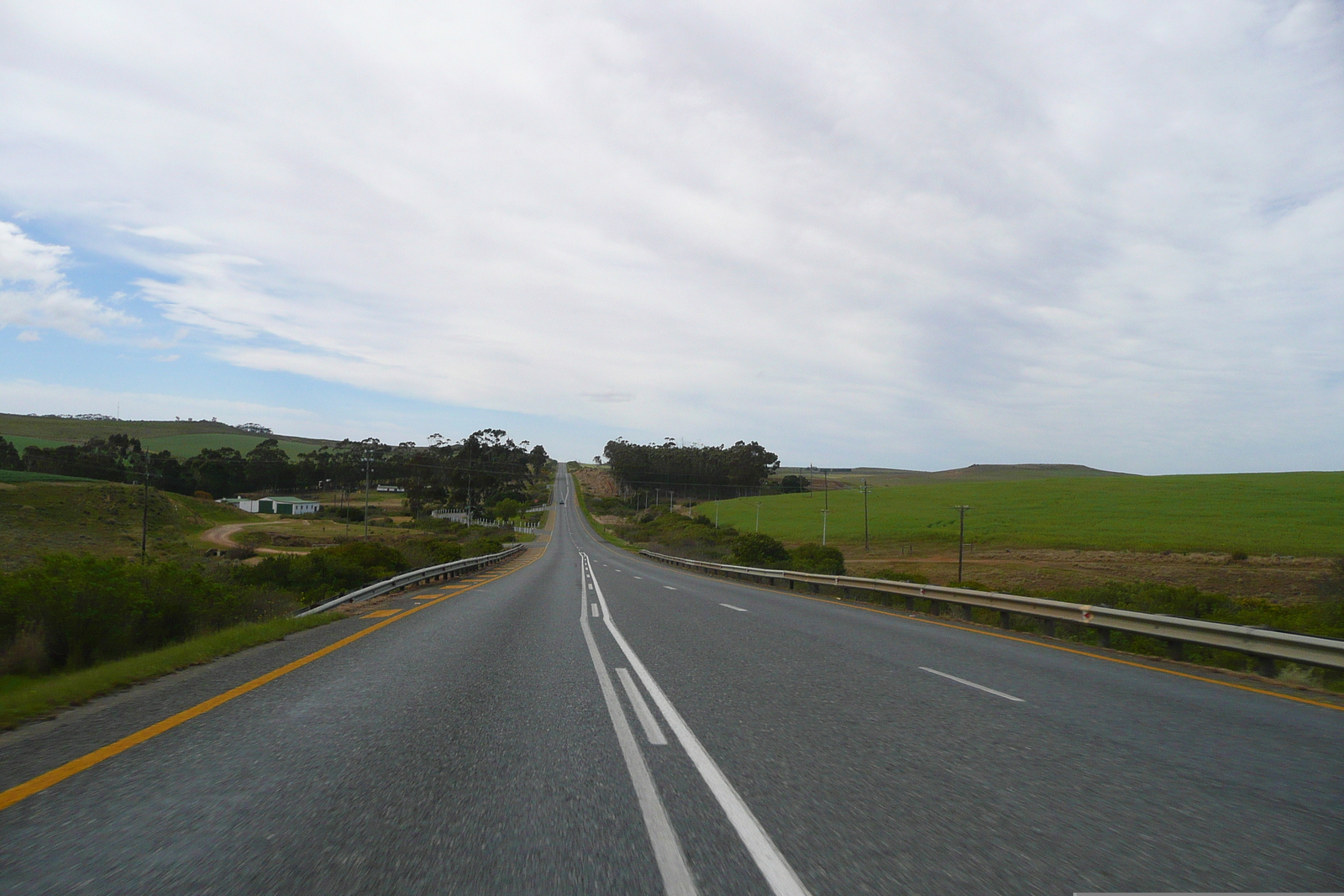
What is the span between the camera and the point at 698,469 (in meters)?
173

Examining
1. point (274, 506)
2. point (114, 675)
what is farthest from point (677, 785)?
point (274, 506)

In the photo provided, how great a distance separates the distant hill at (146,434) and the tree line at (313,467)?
9125mm

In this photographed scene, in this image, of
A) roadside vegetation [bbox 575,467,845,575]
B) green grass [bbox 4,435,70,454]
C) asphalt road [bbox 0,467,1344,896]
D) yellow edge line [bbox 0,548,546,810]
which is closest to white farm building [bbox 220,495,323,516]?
green grass [bbox 4,435,70,454]

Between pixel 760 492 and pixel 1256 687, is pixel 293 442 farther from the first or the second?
pixel 1256 687

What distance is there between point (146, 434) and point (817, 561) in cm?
17970

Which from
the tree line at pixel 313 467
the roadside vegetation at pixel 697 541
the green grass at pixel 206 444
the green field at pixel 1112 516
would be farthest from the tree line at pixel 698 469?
the green grass at pixel 206 444

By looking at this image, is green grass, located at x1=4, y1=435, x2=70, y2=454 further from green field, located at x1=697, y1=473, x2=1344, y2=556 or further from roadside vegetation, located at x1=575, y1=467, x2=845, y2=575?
green field, located at x1=697, y1=473, x2=1344, y2=556

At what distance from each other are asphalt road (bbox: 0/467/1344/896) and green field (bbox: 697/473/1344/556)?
6289 cm

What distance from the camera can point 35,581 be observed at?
1130cm

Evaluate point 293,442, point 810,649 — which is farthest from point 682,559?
point 293,442

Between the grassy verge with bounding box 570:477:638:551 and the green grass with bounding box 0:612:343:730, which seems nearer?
the green grass with bounding box 0:612:343:730

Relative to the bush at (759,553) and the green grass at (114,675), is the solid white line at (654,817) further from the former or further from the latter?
the bush at (759,553)

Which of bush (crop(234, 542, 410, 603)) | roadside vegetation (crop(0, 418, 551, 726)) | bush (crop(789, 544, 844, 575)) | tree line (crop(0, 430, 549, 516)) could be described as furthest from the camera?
tree line (crop(0, 430, 549, 516))

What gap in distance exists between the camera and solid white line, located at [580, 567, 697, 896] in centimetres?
→ 325
